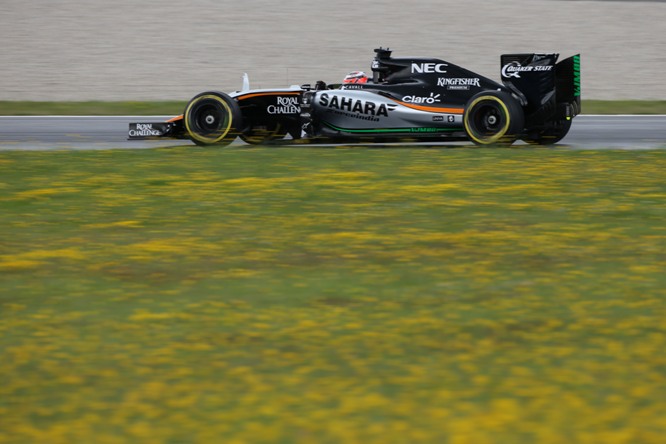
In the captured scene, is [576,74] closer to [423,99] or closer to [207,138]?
[423,99]

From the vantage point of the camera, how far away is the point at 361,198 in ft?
28.2

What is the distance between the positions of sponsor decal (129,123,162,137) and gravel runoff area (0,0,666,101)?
820 cm

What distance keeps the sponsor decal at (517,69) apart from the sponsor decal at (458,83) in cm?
35

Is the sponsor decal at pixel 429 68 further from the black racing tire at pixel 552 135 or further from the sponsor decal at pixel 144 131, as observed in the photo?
the sponsor decal at pixel 144 131

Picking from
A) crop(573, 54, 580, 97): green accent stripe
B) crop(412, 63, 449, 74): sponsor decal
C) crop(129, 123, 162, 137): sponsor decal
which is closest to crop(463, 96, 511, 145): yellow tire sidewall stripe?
crop(412, 63, 449, 74): sponsor decal

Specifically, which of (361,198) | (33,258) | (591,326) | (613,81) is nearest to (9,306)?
(33,258)

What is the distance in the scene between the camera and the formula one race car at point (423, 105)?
11.6 m

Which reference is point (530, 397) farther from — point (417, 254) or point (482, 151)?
point (482, 151)

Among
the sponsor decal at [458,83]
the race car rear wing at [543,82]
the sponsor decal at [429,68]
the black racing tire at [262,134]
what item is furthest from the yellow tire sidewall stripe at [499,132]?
the black racing tire at [262,134]

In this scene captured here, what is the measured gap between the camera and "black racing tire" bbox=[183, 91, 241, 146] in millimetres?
12062

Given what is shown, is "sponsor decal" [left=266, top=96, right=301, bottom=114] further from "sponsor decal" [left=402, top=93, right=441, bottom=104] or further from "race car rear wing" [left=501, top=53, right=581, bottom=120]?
"race car rear wing" [left=501, top=53, right=581, bottom=120]

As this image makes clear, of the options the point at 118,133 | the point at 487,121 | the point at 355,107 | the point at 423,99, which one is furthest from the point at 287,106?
the point at 118,133

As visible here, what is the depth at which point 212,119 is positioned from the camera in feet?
40.2

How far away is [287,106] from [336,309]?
7079 mm
